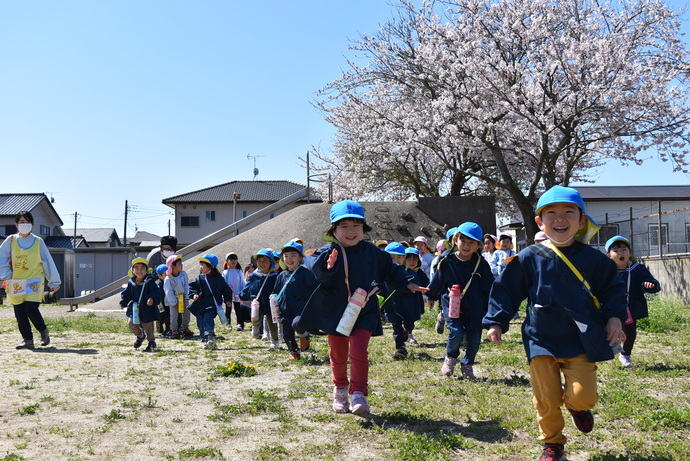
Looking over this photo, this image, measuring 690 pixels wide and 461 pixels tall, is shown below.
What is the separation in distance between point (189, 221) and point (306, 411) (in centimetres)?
5136

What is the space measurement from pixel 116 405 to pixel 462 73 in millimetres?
17620

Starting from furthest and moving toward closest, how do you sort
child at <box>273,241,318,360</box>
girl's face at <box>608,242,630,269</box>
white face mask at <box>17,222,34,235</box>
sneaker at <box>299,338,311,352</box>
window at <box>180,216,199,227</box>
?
window at <box>180,216,199,227</box>
white face mask at <box>17,222,34,235</box>
sneaker at <box>299,338,311,352</box>
girl's face at <box>608,242,630,269</box>
child at <box>273,241,318,360</box>

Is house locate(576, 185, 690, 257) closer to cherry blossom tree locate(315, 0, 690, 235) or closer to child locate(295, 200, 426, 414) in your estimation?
cherry blossom tree locate(315, 0, 690, 235)

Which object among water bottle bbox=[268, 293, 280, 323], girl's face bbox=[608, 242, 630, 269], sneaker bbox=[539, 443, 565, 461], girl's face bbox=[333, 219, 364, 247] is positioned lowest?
sneaker bbox=[539, 443, 565, 461]

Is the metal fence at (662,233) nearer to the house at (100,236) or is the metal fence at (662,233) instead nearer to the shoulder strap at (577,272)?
the shoulder strap at (577,272)

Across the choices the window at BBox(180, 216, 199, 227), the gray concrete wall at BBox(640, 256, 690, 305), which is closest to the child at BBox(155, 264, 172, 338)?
the gray concrete wall at BBox(640, 256, 690, 305)

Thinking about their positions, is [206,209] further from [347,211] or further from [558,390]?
[558,390]

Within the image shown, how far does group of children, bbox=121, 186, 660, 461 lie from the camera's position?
12.4 feet

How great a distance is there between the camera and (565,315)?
3811 mm

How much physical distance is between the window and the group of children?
46.8 metres

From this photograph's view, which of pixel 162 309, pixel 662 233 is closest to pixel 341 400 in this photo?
pixel 162 309

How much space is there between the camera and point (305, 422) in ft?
15.6

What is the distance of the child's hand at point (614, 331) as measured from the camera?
3.76 m

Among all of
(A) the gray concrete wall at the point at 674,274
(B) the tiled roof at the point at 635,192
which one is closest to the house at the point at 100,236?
(B) the tiled roof at the point at 635,192
